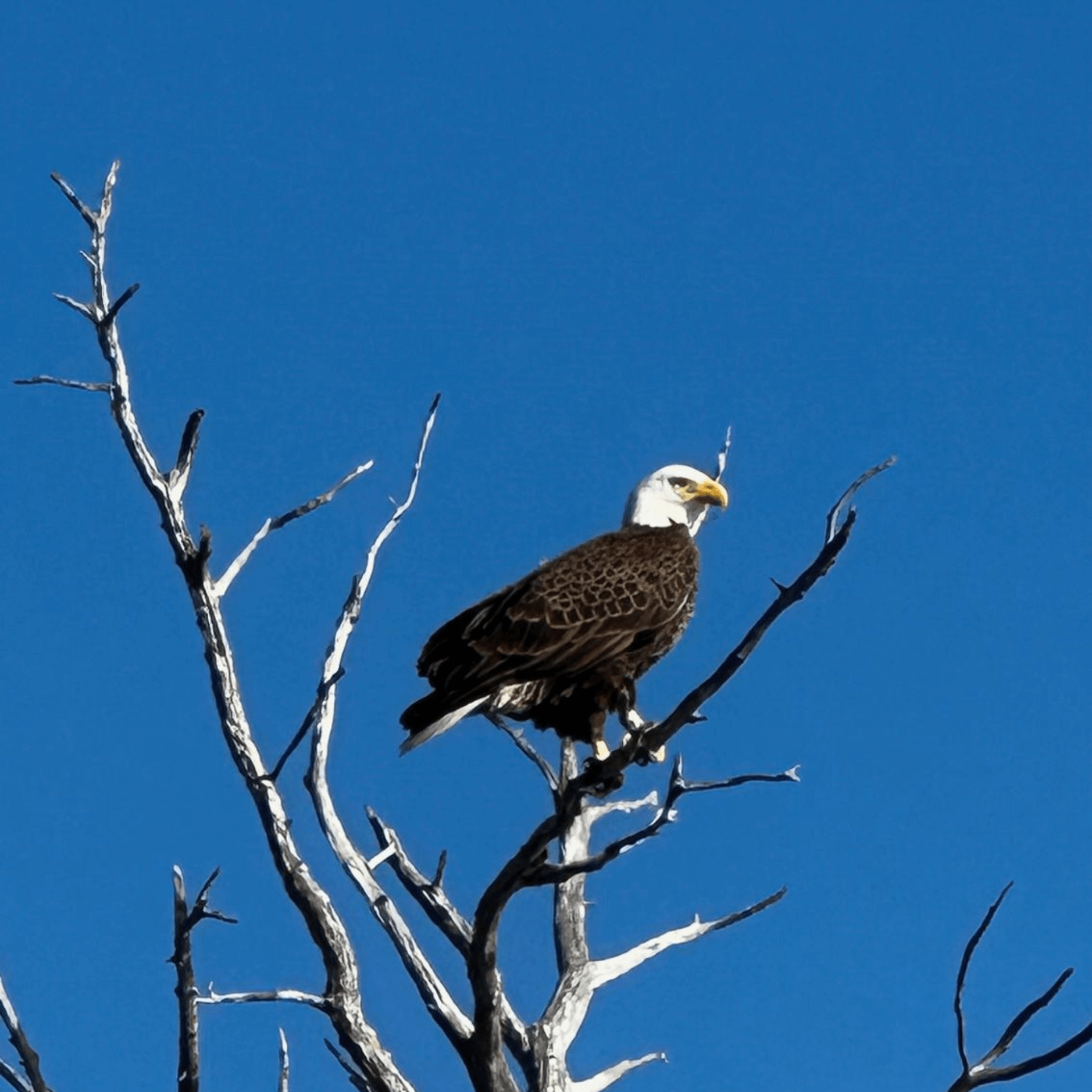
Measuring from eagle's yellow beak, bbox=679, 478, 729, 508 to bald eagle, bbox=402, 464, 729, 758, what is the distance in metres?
0.54

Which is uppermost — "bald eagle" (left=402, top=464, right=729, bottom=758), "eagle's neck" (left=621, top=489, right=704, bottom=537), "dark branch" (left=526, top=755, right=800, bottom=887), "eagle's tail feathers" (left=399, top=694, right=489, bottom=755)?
"eagle's neck" (left=621, top=489, right=704, bottom=537)

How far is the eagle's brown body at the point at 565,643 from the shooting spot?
7352 mm

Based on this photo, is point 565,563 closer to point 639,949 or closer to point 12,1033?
point 639,949

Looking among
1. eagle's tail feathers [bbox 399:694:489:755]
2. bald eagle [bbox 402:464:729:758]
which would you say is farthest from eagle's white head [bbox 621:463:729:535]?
eagle's tail feathers [bbox 399:694:489:755]

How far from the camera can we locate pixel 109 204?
753 cm

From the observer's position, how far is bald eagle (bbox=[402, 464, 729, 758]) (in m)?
7.35

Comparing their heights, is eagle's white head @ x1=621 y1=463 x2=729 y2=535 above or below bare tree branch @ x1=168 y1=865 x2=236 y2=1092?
above

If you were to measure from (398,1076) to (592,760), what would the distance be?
4.06 feet

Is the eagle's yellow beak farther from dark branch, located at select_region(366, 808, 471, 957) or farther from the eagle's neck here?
dark branch, located at select_region(366, 808, 471, 957)

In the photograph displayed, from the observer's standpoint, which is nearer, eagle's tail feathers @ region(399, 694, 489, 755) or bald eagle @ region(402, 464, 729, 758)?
eagle's tail feathers @ region(399, 694, 489, 755)

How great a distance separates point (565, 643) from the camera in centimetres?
755

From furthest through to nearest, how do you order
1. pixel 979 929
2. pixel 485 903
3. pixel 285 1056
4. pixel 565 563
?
pixel 565 563
pixel 285 1056
pixel 485 903
pixel 979 929

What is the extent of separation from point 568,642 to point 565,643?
14mm

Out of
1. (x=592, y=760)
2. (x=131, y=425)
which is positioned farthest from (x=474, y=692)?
(x=131, y=425)
